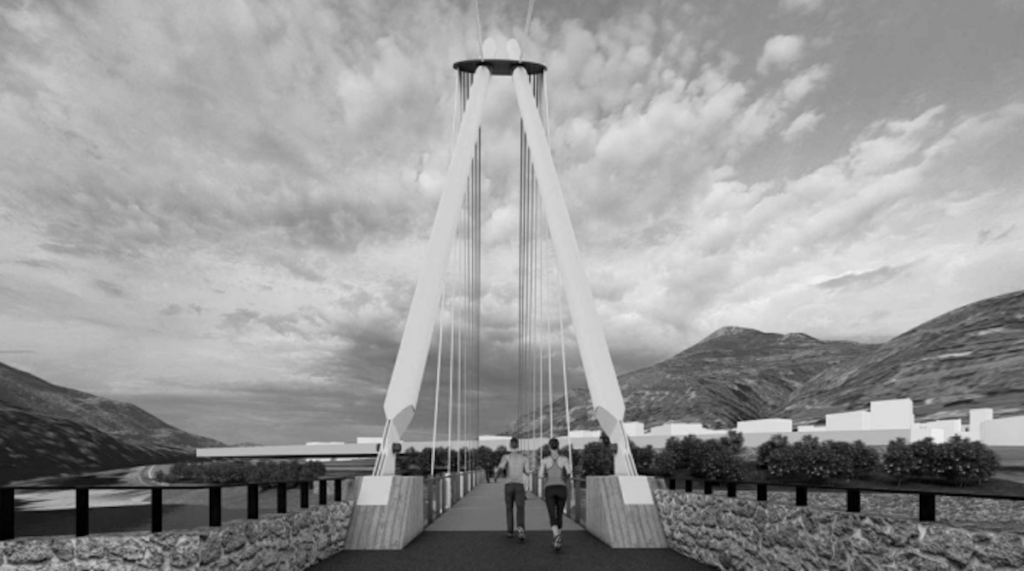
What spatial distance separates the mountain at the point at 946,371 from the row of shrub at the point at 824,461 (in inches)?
3225

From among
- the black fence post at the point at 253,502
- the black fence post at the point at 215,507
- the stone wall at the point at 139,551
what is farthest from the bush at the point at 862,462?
the black fence post at the point at 215,507

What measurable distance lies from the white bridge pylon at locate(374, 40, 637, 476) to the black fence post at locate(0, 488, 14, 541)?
698 cm

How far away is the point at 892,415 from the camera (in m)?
71.7

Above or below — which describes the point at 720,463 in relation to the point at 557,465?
below

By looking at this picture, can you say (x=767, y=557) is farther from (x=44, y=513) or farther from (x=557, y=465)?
(x=44, y=513)

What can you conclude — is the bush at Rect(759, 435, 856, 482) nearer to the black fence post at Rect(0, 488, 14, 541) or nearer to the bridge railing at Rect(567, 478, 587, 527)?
the bridge railing at Rect(567, 478, 587, 527)

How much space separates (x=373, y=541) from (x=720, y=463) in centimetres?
4767

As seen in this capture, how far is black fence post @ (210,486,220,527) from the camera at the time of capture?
25.3 ft

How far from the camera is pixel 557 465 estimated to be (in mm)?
13320

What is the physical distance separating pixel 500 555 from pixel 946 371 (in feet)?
556

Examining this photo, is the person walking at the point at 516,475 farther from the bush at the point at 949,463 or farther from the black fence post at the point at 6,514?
the bush at the point at 949,463

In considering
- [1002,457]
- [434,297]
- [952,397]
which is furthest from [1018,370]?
[434,297]

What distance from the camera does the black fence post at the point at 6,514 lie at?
7.37 m

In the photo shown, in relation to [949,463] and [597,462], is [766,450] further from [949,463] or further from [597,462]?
[597,462]
